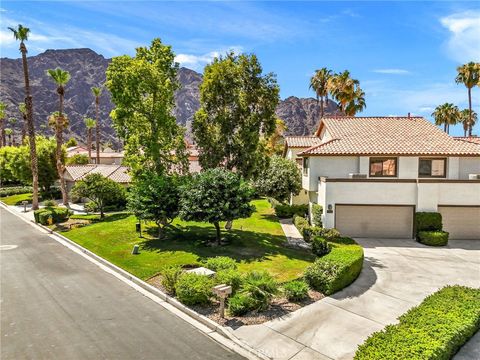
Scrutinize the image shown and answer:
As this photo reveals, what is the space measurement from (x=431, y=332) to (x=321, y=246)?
10416 mm

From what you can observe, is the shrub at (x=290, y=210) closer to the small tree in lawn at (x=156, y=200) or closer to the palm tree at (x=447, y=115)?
the small tree in lawn at (x=156, y=200)

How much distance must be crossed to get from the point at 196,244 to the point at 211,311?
10.2m

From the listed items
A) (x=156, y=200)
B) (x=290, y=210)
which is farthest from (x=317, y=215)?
(x=156, y=200)

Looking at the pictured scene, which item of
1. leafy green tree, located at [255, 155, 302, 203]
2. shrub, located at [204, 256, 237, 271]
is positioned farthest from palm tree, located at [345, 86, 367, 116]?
shrub, located at [204, 256, 237, 271]

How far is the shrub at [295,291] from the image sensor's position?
46.5 feet

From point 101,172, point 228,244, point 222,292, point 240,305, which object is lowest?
point 228,244

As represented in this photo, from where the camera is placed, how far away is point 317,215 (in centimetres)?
2681

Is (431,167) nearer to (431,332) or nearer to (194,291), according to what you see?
(431,332)

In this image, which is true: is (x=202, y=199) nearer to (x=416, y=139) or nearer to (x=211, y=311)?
(x=211, y=311)

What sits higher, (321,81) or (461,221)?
(321,81)

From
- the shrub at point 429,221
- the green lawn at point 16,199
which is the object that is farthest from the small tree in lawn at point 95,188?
the shrub at point 429,221

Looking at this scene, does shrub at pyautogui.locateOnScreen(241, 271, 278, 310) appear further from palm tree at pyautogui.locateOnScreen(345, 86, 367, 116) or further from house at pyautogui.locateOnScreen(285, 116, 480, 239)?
palm tree at pyautogui.locateOnScreen(345, 86, 367, 116)

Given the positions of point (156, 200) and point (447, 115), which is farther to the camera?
point (447, 115)

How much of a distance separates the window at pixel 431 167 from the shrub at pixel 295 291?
1655cm
